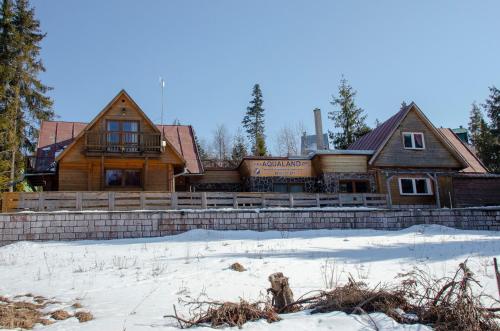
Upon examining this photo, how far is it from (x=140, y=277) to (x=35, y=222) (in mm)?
8015

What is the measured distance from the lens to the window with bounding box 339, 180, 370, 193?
2417 cm

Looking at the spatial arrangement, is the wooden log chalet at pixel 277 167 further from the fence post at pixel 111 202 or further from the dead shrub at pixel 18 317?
the dead shrub at pixel 18 317

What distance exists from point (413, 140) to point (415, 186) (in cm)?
274

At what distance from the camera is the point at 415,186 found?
958 inches

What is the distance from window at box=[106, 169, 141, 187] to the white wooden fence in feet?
16.8

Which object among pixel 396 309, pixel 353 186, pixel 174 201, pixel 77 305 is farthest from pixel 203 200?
pixel 396 309

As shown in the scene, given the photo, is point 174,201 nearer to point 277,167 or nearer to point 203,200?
point 203,200

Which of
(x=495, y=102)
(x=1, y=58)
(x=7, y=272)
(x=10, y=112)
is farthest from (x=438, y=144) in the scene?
(x=1, y=58)

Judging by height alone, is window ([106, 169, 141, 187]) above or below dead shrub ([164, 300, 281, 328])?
above

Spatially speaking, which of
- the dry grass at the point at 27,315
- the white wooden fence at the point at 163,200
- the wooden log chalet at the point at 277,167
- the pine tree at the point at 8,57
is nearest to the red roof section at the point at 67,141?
the wooden log chalet at the point at 277,167

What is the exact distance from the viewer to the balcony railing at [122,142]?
20469 mm

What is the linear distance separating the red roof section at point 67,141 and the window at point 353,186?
820cm

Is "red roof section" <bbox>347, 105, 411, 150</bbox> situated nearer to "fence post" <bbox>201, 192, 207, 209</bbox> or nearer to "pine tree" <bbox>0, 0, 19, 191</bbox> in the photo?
"fence post" <bbox>201, 192, 207, 209</bbox>

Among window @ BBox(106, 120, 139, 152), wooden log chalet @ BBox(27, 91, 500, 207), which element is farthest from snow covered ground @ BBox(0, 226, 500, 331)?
window @ BBox(106, 120, 139, 152)
